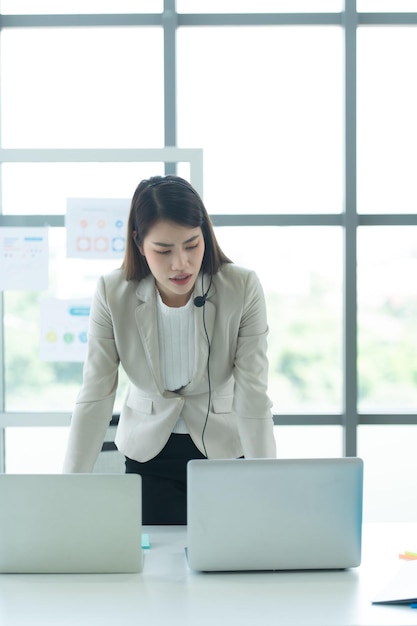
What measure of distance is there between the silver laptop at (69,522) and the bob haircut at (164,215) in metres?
0.70

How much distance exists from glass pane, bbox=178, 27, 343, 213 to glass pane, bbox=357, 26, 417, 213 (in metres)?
0.12

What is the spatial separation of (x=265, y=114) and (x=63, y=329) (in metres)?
1.37

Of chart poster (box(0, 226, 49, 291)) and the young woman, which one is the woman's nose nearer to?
the young woman

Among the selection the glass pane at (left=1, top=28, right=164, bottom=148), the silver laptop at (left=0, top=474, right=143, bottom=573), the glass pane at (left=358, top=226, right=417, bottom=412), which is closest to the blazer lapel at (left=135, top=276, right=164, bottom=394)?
the silver laptop at (left=0, top=474, right=143, bottom=573)

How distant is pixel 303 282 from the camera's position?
350cm

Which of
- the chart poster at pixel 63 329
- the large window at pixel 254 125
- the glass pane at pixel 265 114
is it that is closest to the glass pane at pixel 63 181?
the large window at pixel 254 125

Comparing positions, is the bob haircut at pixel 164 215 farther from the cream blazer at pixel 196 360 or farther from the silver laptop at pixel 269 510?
the silver laptop at pixel 269 510

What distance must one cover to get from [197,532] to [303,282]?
84.0 inches

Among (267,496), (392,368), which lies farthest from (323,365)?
(267,496)

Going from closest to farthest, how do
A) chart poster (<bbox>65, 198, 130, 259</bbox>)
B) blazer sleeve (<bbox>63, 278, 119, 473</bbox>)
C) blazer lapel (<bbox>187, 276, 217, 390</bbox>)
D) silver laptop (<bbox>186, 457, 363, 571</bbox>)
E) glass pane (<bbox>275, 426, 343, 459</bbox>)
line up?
silver laptop (<bbox>186, 457, 363, 571</bbox>), blazer sleeve (<bbox>63, 278, 119, 473</bbox>), blazer lapel (<bbox>187, 276, 217, 390</bbox>), chart poster (<bbox>65, 198, 130, 259</bbox>), glass pane (<bbox>275, 426, 343, 459</bbox>)

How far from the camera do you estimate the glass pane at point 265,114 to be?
3.42m

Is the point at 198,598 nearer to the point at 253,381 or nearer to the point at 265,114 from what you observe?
the point at 253,381

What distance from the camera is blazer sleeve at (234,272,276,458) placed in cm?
190

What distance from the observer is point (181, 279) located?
1923 mm
